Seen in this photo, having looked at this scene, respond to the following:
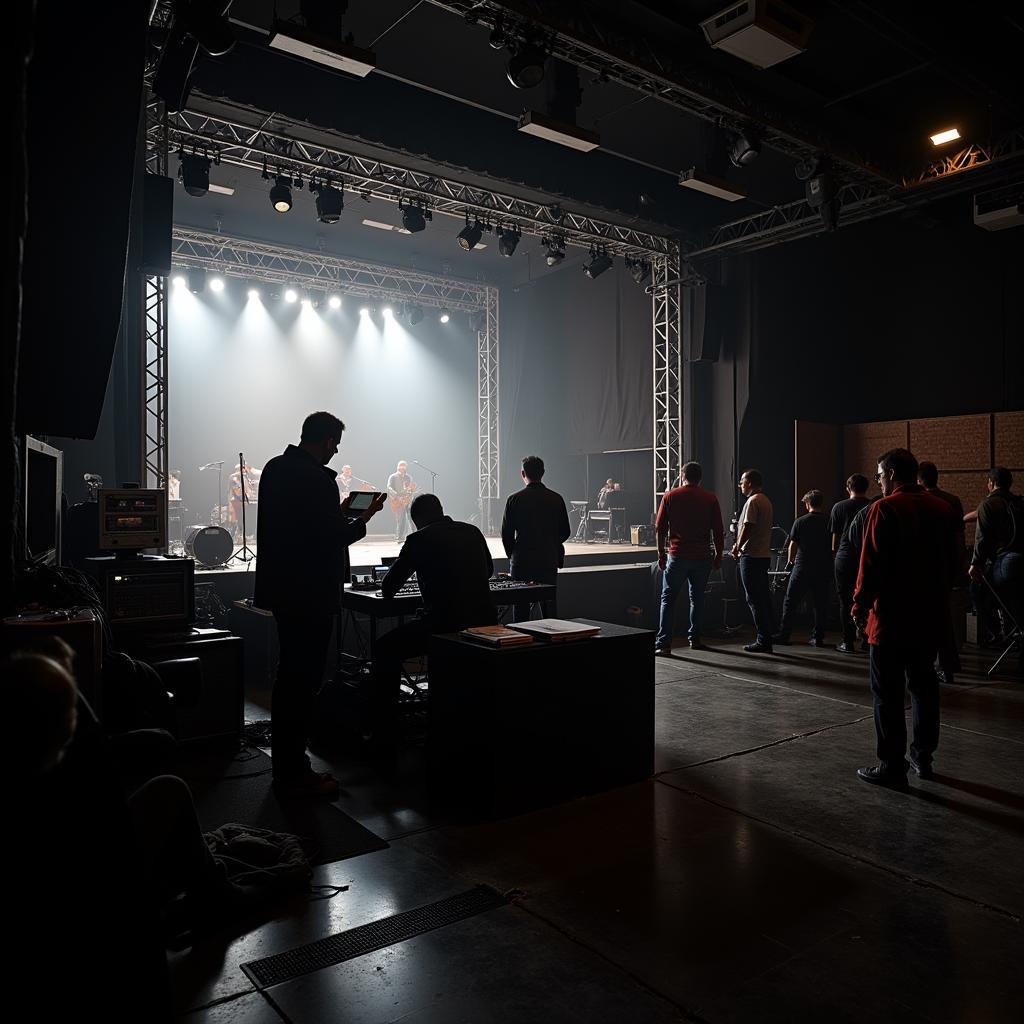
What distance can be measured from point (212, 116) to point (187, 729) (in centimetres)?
559

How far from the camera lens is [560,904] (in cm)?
264

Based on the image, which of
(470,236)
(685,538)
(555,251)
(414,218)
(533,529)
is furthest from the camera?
(555,251)

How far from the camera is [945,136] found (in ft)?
24.2

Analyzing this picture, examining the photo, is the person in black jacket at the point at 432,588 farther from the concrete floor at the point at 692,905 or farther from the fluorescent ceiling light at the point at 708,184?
the fluorescent ceiling light at the point at 708,184

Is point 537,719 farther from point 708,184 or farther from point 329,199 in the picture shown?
point 329,199

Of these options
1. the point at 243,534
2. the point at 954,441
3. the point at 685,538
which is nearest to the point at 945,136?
the point at 954,441

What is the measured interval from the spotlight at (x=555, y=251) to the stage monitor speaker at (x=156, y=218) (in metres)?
4.56

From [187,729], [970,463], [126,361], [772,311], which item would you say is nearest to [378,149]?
[126,361]

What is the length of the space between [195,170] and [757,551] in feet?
21.1

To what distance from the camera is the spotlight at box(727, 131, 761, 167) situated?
23.9 feet

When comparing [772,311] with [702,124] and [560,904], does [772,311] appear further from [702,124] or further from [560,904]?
[560,904]

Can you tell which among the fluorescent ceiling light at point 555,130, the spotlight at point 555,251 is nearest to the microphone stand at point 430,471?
the spotlight at point 555,251

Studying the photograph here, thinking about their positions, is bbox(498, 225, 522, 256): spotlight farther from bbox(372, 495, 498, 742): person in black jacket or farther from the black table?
the black table

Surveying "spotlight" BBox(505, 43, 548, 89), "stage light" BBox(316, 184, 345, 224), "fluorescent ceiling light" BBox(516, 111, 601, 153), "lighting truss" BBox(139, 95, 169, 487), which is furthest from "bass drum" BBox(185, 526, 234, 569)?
"spotlight" BBox(505, 43, 548, 89)
